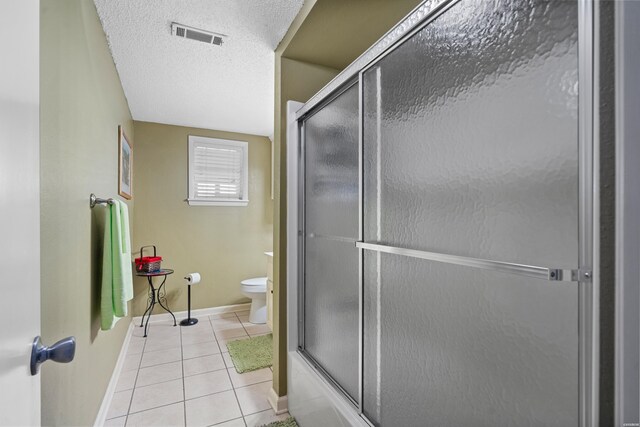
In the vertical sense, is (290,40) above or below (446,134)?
above

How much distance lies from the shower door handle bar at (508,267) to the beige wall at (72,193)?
1229 millimetres

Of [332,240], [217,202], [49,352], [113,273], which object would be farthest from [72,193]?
[217,202]

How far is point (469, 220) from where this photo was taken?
2.76 ft

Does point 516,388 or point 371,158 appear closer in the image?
point 516,388

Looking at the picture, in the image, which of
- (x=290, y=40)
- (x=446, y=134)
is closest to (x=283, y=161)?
(x=290, y=40)

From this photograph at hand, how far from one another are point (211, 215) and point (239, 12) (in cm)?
261

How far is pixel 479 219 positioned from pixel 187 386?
235cm

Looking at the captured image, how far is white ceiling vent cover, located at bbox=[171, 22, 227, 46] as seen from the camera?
6.09 feet

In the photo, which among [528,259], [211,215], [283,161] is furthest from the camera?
[211,215]

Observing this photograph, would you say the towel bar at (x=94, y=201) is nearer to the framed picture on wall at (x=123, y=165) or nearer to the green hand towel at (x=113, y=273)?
the green hand towel at (x=113, y=273)

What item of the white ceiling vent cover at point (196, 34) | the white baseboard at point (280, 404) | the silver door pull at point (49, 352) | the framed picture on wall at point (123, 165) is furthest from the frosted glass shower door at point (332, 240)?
the framed picture on wall at point (123, 165)

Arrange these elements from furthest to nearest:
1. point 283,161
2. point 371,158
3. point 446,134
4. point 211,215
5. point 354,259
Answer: point 211,215
point 283,161
point 354,259
point 371,158
point 446,134

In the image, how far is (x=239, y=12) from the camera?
174 centimetres
